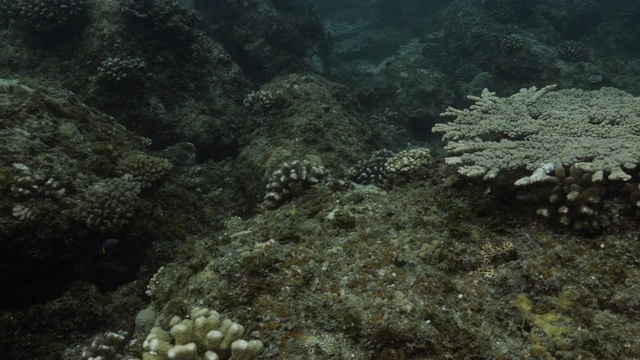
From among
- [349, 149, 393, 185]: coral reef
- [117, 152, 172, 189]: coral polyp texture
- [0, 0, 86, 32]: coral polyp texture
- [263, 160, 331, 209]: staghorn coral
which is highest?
[0, 0, 86, 32]: coral polyp texture

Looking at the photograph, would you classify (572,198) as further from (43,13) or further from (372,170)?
(43,13)

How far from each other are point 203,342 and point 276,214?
7.20ft

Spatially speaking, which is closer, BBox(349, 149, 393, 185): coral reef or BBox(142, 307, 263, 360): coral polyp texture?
BBox(142, 307, 263, 360): coral polyp texture

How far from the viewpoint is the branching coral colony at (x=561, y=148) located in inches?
143

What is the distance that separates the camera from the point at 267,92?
31.5ft

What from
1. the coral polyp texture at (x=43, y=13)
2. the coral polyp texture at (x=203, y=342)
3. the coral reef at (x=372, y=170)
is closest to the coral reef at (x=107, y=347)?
the coral polyp texture at (x=203, y=342)

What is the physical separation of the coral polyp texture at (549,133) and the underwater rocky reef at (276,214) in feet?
0.11

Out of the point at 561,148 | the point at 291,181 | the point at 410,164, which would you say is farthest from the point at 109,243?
the point at 561,148

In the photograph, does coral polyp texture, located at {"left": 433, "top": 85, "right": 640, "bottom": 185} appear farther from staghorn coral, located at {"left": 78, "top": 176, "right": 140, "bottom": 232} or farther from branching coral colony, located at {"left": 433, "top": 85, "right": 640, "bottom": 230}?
staghorn coral, located at {"left": 78, "top": 176, "right": 140, "bottom": 232}

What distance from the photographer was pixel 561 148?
433 centimetres

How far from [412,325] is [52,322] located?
4.78 metres

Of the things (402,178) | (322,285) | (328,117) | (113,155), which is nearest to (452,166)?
(402,178)

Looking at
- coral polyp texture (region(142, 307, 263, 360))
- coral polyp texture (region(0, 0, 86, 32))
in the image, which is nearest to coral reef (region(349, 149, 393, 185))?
coral polyp texture (region(142, 307, 263, 360))

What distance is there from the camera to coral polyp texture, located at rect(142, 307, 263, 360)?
2885mm
